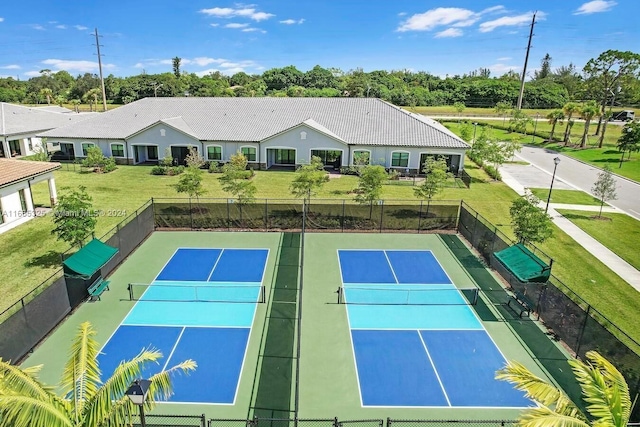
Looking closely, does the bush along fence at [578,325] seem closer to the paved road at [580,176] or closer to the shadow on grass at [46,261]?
the paved road at [580,176]

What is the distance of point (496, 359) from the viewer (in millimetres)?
14648

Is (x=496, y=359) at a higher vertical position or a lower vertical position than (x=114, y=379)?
lower

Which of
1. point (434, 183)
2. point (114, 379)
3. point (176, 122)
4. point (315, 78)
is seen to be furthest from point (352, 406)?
point (315, 78)

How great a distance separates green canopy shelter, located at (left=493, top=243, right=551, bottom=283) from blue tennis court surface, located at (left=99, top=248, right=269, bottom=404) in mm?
11100

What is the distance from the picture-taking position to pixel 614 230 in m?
26.8

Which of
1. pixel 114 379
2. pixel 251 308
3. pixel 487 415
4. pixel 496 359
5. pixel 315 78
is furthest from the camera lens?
pixel 315 78

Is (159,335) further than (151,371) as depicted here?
Yes

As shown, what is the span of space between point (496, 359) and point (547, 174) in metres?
34.8

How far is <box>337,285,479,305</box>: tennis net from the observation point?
1831cm

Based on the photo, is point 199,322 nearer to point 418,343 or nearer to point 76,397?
point 418,343

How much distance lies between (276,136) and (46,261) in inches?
968

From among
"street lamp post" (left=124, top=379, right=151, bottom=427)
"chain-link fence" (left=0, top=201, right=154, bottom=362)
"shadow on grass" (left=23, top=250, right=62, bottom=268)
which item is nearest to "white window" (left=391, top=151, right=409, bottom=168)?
"chain-link fence" (left=0, top=201, right=154, bottom=362)

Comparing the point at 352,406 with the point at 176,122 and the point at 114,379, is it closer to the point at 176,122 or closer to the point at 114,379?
the point at 114,379

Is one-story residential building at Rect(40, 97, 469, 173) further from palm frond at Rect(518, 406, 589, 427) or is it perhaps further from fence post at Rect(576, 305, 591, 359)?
palm frond at Rect(518, 406, 589, 427)
